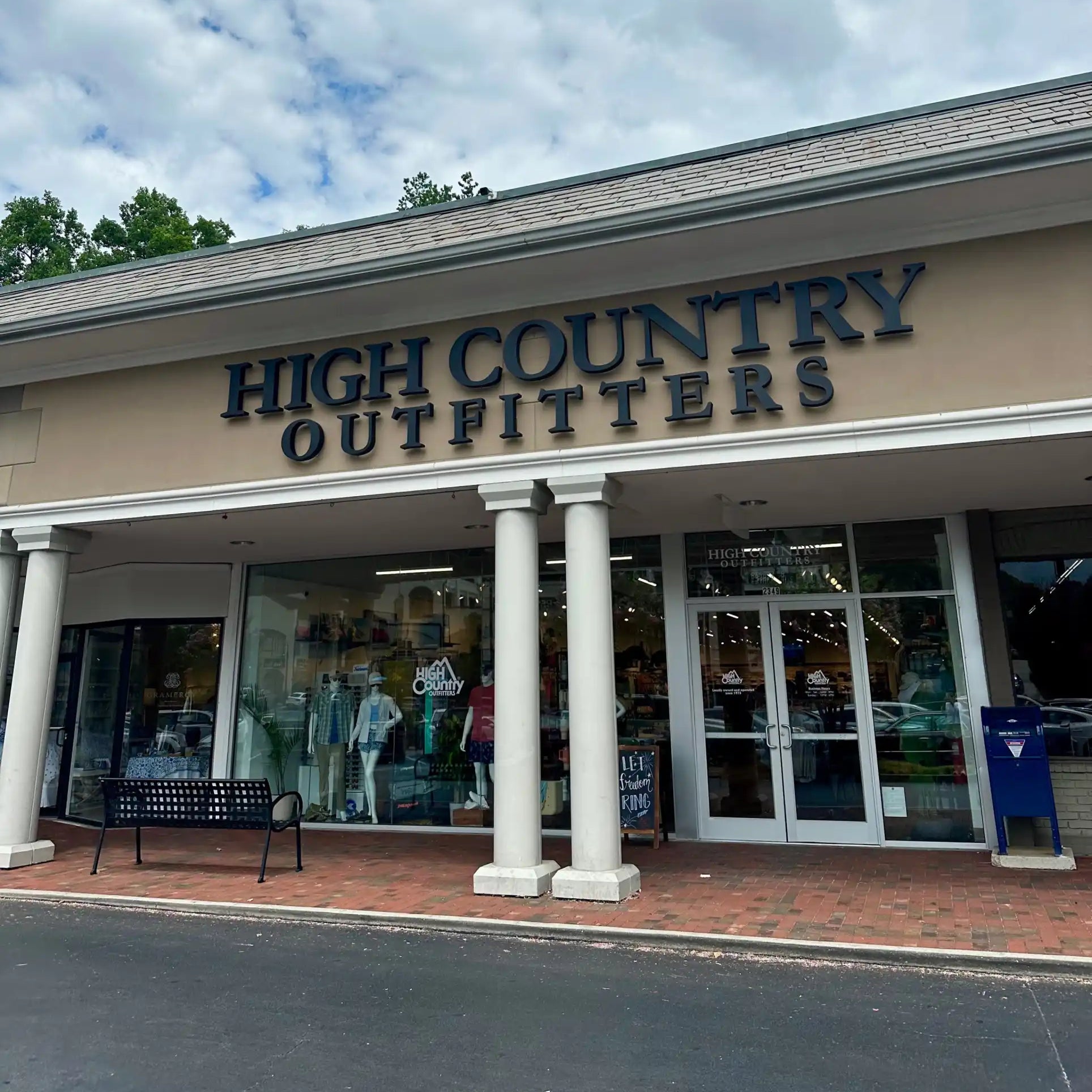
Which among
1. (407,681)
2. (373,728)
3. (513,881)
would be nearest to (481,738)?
(407,681)

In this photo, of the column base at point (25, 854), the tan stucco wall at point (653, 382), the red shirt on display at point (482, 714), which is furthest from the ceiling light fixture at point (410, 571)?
the column base at point (25, 854)

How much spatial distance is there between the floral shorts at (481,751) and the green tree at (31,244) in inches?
1070

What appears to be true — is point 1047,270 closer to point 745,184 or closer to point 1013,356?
point 1013,356

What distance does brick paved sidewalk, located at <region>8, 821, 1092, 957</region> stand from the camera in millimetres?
5664

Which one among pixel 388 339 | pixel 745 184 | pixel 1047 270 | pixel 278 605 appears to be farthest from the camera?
pixel 278 605

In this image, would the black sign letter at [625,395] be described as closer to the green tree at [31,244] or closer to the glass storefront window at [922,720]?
the glass storefront window at [922,720]

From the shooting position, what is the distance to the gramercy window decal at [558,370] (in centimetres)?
662

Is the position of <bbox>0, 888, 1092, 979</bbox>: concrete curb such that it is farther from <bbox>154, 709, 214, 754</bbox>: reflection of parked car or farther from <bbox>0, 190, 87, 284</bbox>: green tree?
<bbox>0, 190, 87, 284</bbox>: green tree

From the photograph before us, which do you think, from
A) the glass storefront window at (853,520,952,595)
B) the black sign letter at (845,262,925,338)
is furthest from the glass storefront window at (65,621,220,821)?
the black sign letter at (845,262,925,338)

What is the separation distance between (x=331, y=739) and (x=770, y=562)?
589 cm

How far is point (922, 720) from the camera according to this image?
858 centimetres

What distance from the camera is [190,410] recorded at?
27.8ft

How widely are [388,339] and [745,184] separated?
3.42m

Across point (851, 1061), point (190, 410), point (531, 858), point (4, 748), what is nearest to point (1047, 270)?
point (851, 1061)
